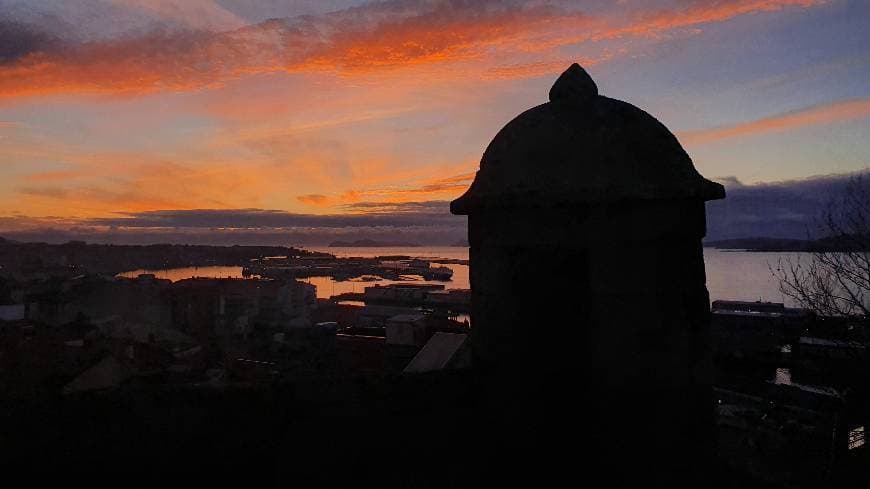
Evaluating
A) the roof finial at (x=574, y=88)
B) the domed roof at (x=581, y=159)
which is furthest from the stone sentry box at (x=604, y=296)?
the roof finial at (x=574, y=88)

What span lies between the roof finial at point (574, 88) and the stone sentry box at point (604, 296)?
0.12 metres

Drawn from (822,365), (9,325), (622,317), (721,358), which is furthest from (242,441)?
(721,358)

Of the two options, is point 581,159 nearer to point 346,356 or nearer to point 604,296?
point 604,296

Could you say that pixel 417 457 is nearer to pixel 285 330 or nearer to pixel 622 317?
pixel 622 317

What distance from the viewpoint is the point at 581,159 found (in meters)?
2.76

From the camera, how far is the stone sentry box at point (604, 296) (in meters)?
2.65

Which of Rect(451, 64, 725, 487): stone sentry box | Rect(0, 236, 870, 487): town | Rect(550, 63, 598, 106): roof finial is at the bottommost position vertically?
Rect(0, 236, 870, 487): town

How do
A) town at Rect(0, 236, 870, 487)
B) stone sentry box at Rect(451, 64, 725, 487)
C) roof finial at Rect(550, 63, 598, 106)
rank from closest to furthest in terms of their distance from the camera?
1. stone sentry box at Rect(451, 64, 725, 487)
2. roof finial at Rect(550, 63, 598, 106)
3. town at Rect(0, 236, 870, 487)

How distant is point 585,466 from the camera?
2754 mm

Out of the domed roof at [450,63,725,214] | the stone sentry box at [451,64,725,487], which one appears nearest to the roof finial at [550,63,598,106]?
the domed roof at [450,63,725,214]

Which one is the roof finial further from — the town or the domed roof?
the town

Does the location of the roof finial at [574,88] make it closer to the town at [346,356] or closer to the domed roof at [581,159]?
the domed roof at [581,159]

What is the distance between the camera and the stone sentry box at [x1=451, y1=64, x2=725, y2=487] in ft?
8.70

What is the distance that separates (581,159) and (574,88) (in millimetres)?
529
